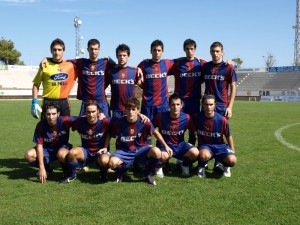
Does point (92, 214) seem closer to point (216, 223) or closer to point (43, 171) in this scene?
point (216, 223)

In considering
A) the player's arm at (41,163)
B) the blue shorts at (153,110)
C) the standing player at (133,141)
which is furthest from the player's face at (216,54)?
Result: the player's arm at (41,163)

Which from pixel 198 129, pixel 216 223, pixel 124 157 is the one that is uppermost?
pixel 198 129

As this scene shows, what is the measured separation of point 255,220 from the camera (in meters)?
3.15

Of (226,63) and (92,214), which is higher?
(226,63)

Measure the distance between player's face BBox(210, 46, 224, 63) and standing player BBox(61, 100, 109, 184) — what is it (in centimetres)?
189

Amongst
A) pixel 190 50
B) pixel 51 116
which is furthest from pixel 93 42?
pixel 190 50

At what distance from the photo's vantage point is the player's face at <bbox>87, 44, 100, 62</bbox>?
5.24 meters

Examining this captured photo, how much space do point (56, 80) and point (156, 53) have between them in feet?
5.22

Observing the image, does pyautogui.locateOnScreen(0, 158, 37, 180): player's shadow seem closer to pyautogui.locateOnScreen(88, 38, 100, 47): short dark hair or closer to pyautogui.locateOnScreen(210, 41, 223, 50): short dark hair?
pyautogui.locateOnScreen(88, 38, 100, 47): short dark hair

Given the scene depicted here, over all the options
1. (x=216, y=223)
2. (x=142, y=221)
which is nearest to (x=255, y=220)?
(x=216, y=223)

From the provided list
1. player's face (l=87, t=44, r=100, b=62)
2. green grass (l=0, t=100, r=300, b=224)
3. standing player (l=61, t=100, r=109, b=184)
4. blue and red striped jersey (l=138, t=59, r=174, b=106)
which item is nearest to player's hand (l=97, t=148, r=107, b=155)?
standing player (l=61, t=100, r=109, b=184)

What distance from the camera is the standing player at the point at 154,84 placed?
5.53 metres

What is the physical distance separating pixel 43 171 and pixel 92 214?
59.2 inches

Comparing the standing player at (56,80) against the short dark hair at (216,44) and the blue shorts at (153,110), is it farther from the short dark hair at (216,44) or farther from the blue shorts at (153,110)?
the short dark hair at (216,44)
